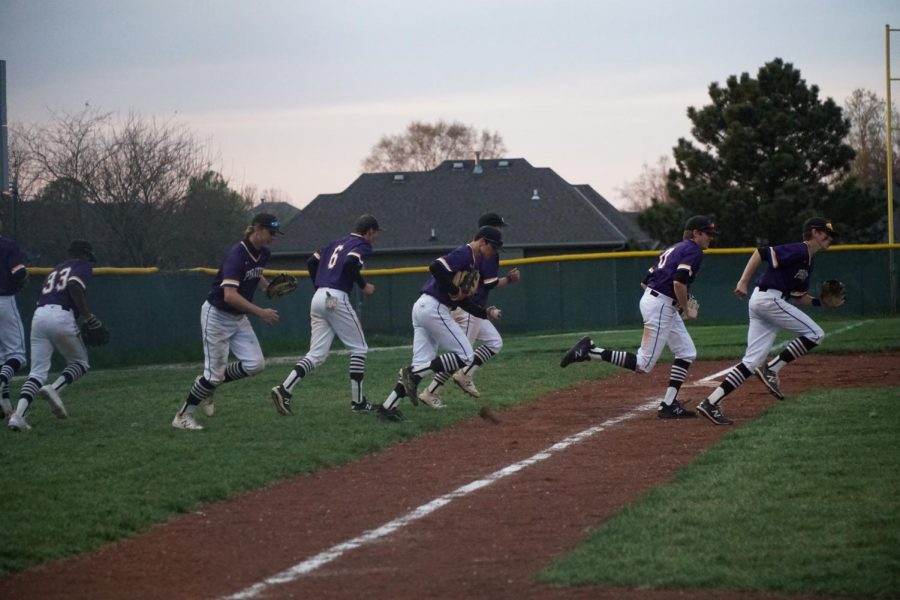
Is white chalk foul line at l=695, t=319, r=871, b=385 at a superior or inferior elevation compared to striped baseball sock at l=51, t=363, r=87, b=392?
inferior

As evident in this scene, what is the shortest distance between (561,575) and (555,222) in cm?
4520

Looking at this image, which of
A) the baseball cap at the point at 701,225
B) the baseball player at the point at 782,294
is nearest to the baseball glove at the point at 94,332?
the baseball cap at the point at 701,225

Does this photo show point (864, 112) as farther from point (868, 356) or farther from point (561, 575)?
point (561, 575)

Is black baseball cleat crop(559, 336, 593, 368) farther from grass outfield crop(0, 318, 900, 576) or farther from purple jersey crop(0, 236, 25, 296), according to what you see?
purple jersey crop(0, 236, 25, 296)

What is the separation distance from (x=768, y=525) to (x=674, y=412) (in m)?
4.92

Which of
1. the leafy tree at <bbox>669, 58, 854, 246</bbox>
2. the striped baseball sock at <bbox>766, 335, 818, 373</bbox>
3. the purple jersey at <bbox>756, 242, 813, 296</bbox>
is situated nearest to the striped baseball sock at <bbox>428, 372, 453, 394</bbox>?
the purple jersey at <bbox>756, 242, 813, 296</bbox>

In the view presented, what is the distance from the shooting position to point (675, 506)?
7.43 meters

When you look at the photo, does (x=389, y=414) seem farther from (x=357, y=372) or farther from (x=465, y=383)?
(x=465, y=383)

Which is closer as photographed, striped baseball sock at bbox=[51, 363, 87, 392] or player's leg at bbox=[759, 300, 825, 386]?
player's leg at bbox=[759, 300, 825, 386]

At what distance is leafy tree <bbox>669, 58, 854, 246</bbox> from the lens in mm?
39938

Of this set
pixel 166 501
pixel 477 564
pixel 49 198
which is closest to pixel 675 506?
pixel 477 564

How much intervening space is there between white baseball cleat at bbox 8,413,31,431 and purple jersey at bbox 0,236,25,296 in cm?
133

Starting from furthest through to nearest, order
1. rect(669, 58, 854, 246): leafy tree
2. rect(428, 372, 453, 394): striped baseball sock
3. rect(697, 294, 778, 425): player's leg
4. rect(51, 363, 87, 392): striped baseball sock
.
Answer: rect(669, 58, 854, 246): leafy tree → rect(51, 363, 87, 392): striped baseball sock → rect(428, 372, 453, 394): striped baseball sock → rect(697, 294, 778, 425): player's leg

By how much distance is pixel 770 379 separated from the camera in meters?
12.9
